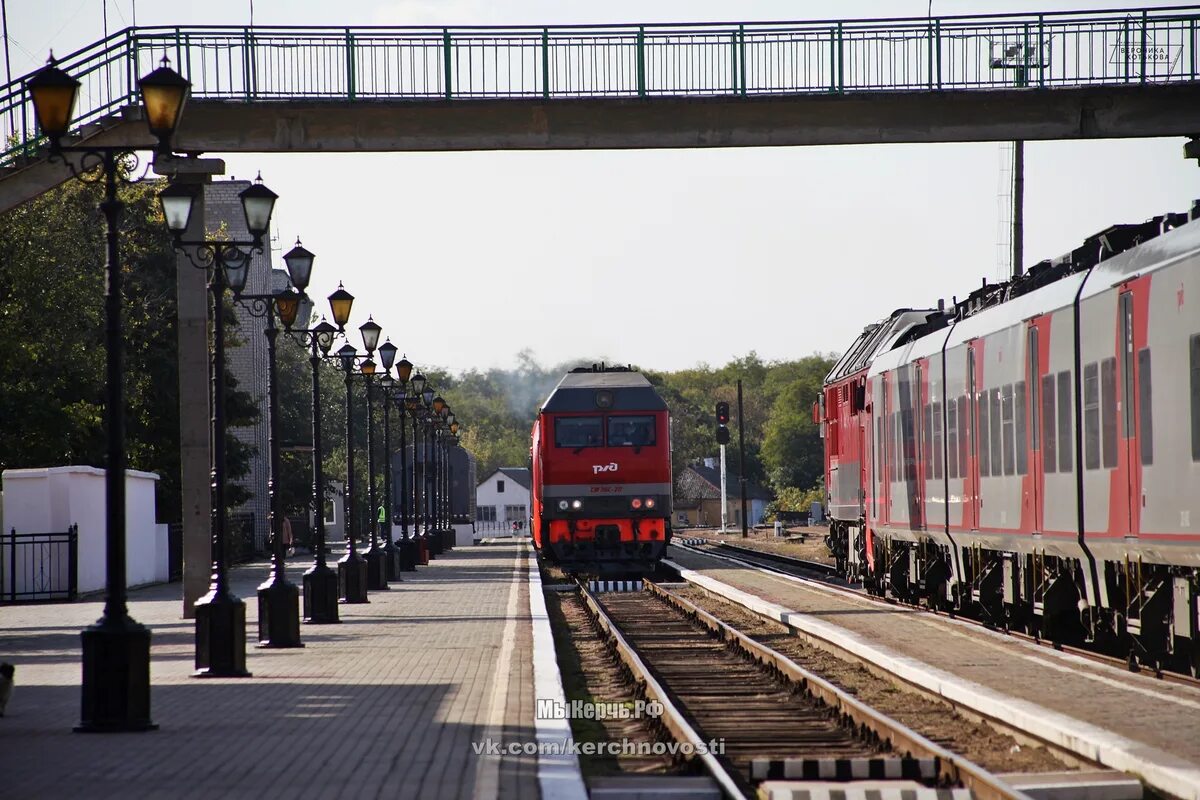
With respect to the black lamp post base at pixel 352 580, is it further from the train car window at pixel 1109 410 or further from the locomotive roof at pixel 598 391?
the train car window at pixel 1109 410

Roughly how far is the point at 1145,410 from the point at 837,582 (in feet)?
75.9

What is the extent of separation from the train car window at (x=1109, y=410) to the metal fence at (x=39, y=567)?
74.4ft

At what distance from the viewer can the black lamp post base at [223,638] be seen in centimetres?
1742

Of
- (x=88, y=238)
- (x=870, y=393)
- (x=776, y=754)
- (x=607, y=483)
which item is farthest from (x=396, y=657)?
(x=88, y=238)

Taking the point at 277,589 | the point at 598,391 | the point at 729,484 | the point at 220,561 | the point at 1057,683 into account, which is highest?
the point at 598,391

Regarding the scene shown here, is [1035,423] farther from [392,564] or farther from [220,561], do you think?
[392,564]

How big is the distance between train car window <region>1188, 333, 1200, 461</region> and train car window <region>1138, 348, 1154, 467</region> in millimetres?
985

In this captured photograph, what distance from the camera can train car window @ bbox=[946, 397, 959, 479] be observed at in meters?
21.8

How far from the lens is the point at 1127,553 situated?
1470cm

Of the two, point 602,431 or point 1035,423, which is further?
point 602,431

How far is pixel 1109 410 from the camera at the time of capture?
1518 centimetres

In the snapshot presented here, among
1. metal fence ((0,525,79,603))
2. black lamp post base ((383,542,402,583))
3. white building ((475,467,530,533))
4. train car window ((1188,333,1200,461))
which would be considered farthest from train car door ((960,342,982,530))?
white building ((475,467,530,533))

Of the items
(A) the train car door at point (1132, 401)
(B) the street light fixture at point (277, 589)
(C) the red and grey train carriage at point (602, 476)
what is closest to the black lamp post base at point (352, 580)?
(C) the red and grey train carriage at point (602, 476)

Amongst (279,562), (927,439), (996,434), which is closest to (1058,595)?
(996,434)
